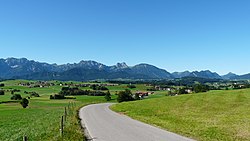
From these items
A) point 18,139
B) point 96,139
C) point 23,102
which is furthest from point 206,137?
point 23,102

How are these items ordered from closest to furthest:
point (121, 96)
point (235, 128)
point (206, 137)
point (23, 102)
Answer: point (206, 137), point (235, 128), point (23, 102), point (121, 96)

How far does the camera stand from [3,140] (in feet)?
91.0

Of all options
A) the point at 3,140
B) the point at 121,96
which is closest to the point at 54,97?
the point at 121,96

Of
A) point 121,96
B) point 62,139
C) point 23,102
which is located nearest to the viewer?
point 62,139

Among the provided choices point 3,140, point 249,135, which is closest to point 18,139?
point 3,140

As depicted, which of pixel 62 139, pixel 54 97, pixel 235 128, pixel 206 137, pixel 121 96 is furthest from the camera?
pixel 54 97

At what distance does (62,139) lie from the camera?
23641 millimetres

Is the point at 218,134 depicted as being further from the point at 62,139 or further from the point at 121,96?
the point at 121,96

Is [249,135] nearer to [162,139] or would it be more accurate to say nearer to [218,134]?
[218,134]

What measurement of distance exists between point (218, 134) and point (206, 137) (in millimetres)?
1912

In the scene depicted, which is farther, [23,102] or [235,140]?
[23,102]

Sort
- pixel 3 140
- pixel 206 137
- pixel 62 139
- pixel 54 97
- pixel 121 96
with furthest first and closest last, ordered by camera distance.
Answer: pixel 54 97, pixel 121 96, pixel 3 140, pixel 206 137, pixel 62 139

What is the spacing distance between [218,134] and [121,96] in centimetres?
12467

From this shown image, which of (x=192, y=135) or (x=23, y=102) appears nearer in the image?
(x=192, y=135)
